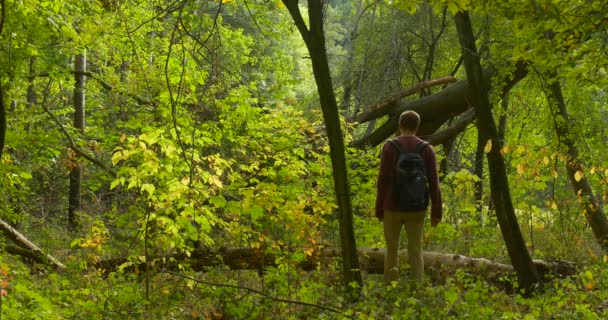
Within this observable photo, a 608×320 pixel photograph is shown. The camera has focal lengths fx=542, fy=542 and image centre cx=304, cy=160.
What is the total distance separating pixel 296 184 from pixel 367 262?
1490 mm

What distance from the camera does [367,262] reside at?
766 centimetres

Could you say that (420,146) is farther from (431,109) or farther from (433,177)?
(431,109)

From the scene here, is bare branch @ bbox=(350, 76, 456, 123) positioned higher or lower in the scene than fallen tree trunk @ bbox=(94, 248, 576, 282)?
higher

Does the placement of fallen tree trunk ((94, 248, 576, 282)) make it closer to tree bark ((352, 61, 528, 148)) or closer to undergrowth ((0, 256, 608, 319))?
undergrowth ((0, 256, 608, 319))

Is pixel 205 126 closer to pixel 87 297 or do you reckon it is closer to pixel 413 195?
pixel 87 297

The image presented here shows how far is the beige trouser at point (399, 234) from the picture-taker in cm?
571

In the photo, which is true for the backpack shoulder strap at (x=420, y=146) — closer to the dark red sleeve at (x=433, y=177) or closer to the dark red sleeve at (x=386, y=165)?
the dark red sleeve at (x=433, y=177)

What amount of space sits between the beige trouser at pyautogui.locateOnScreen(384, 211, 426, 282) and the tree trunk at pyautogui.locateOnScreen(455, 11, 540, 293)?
3.61ft

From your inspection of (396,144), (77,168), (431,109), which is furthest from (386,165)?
(77,168)

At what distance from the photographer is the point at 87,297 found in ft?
20.0

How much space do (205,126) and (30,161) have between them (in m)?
7.80

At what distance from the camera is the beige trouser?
18.7 feet

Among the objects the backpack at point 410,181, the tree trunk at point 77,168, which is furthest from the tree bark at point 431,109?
the tree trunk at point 77,168

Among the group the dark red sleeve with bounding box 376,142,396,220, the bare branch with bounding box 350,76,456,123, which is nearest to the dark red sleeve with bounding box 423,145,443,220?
the dark red sleeve with bounding box 376,142,396,220
